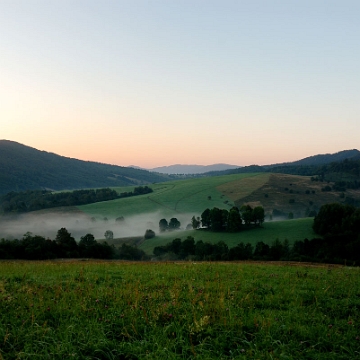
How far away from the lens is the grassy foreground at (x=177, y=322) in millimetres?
5930

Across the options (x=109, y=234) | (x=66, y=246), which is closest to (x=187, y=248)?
(x=66, y=246)

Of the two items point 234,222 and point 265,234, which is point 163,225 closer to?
point 234,222

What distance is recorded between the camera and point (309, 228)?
300 feet

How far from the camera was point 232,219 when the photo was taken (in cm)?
9919

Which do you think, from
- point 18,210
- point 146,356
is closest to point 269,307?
point 146,356

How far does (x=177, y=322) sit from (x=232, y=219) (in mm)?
94233

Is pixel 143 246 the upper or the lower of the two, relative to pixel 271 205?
lower

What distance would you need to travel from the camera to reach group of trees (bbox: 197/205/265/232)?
99438mm

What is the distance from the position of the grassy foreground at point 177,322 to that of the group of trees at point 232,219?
89736 mm

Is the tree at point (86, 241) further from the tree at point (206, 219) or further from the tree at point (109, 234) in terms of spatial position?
the tree at point (109, 234)

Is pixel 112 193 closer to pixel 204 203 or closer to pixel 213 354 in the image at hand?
pixel 204 203

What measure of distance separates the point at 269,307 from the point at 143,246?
10111 centimetres

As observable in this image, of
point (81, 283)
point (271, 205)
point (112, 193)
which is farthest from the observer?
point (112, 193)

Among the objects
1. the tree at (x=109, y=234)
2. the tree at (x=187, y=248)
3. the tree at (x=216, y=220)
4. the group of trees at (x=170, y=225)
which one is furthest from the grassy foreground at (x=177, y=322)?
the group of trees at (x=170, y=225)
